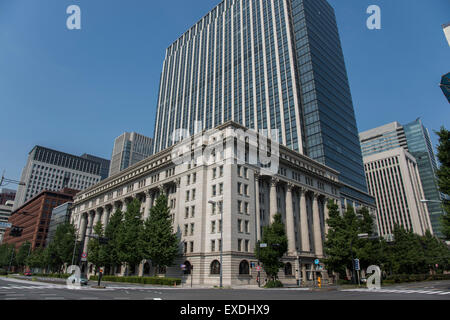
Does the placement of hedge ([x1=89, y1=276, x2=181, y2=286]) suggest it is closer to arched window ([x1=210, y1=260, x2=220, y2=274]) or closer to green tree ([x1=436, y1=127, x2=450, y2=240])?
arched window ([x1=210, y1=260, x2=220, y2=274])

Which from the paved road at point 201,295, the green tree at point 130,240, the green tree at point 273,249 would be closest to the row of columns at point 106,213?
the green tree at point 130,240

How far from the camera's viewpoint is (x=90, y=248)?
60531 mm

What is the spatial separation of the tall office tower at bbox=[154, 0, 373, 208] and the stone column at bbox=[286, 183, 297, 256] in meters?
29.4

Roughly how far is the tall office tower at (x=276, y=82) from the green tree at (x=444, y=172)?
53769 millimetres

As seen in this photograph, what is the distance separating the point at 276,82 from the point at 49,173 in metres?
164

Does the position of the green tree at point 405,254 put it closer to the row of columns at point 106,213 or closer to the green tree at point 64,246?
the row of columns at point 106,213

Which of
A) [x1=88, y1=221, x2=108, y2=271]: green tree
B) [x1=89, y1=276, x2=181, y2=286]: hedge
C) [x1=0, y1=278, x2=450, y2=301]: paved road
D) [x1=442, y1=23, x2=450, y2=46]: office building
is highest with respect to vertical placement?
[x1=442, y1=23, x2=450, y2=46]: office building

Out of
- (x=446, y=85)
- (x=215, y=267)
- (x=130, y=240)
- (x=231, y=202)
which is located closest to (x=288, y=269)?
(x=215, y=267)

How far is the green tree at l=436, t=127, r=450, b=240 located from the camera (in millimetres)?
25947

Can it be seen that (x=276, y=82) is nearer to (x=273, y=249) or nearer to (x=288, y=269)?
(x=288, y=269)

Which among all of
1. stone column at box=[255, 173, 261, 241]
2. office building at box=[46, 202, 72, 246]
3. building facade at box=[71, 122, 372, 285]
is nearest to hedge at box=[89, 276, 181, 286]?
building facade at box=[71, 122, 372, 285]

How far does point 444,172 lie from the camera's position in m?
27.5
